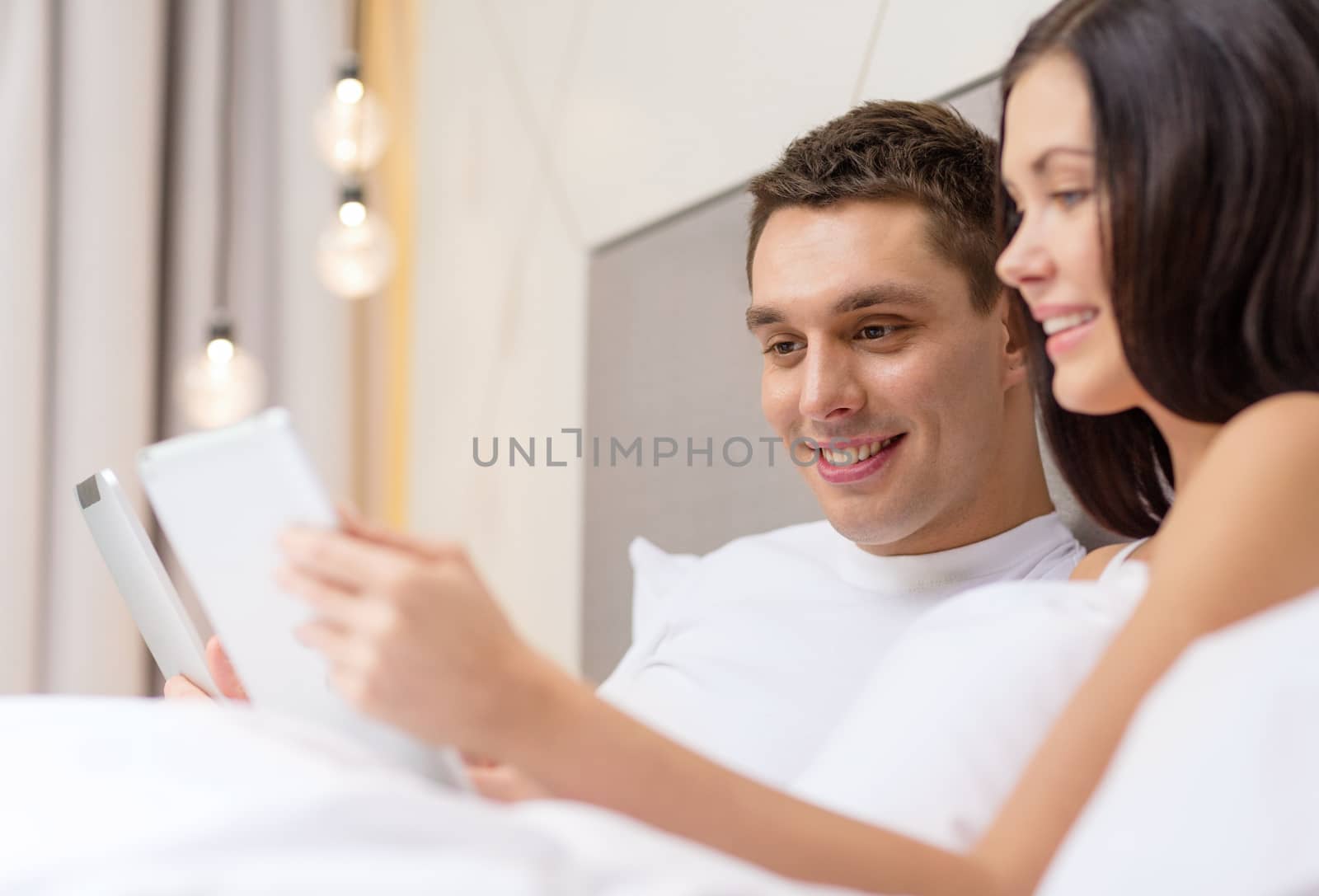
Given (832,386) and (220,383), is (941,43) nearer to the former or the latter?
(832,386)

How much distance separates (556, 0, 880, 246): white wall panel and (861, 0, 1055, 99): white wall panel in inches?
1.7

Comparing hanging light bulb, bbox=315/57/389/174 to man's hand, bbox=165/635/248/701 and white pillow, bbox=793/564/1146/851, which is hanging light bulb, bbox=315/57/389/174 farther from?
white pillow, bbox=793/564/1146/851

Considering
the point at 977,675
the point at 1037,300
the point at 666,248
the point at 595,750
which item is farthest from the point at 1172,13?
the point at 666,248

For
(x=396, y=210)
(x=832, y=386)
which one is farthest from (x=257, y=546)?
(x=396, y=210)

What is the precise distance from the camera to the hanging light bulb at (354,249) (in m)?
2.05

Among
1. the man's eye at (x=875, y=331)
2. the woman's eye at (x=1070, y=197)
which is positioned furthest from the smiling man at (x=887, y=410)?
the woman's eye at (x=1070, y=197)

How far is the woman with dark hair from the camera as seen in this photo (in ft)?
1.77

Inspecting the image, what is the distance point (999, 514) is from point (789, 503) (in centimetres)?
33

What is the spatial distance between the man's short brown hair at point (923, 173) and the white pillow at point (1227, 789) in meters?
0.68

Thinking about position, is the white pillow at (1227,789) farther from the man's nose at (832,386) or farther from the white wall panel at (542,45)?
the white wall panel at (542,45)

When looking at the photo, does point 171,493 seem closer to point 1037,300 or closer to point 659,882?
point 659,882

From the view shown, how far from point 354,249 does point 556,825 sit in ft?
5.57

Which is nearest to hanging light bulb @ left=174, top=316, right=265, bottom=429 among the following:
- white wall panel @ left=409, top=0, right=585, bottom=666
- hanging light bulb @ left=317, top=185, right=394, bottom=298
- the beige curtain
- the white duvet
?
hanging light bulb @ left=317, top=185, right=394, bottom=298

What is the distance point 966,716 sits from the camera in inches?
25.9
